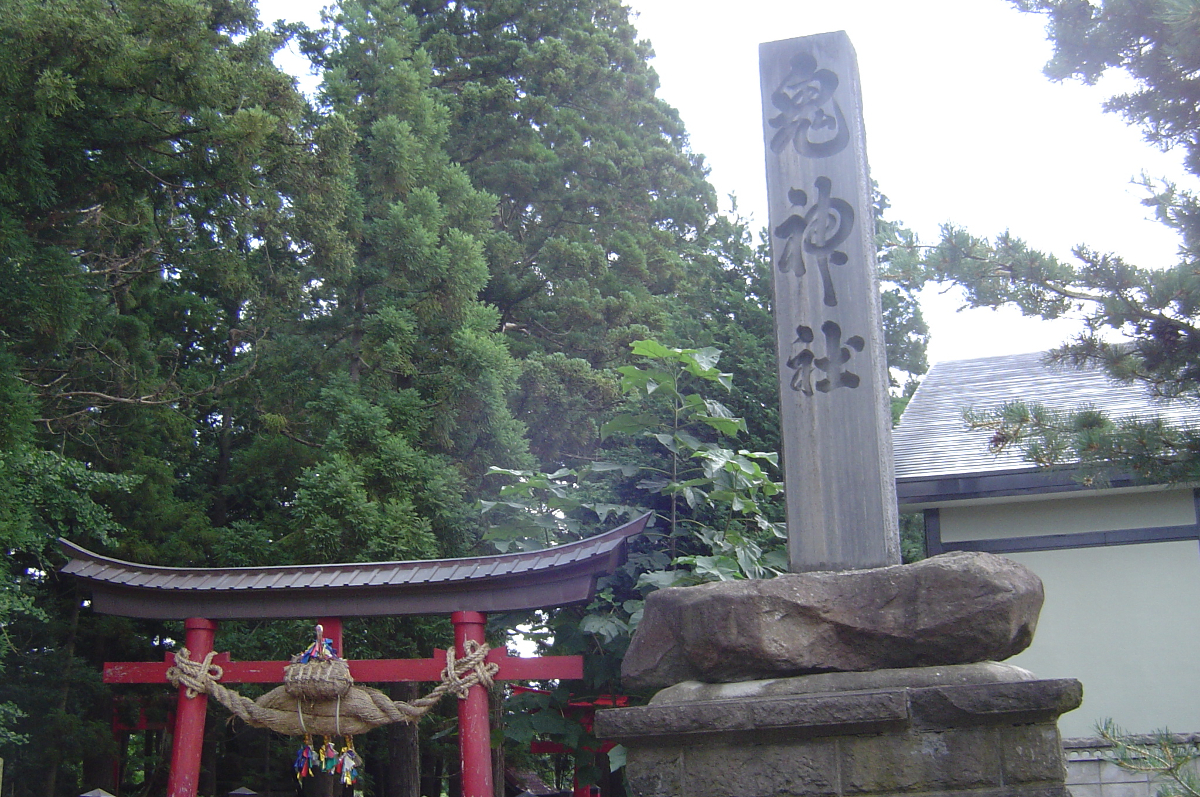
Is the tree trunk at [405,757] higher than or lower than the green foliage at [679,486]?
lower

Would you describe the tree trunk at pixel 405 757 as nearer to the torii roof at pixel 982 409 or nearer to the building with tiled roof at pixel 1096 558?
the torii roof at pixel 982 409

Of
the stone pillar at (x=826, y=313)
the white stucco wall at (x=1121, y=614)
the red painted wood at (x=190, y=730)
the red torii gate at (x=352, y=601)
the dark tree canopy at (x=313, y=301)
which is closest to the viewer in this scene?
the stone pillar at (x=826, y=313)

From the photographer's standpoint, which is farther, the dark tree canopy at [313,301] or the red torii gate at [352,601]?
the dark tree canopy at [313,301]

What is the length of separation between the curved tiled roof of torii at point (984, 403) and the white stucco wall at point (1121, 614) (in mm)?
635

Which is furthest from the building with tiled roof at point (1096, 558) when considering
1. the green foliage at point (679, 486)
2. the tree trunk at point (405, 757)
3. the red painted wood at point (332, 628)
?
the tree trunk at point (405, 757)

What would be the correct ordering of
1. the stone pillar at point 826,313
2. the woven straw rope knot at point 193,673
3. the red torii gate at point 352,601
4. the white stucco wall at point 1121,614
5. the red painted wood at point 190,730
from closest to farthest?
the stone pillar at point 826,313, the red torii gate at point 352,601, the red painted wood at point 190,730, the woven straw rope knot at point 193,673, the white stucco wall at point 1121,614

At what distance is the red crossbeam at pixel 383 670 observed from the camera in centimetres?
644

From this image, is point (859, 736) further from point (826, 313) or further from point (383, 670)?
point (383, 670)

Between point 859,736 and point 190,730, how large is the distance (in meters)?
5.55

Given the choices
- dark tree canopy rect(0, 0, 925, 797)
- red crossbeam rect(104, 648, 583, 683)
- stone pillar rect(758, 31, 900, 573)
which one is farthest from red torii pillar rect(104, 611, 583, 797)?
stone pillar rect(758, 31, 900, 573)

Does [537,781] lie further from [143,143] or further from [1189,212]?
[1189,212]

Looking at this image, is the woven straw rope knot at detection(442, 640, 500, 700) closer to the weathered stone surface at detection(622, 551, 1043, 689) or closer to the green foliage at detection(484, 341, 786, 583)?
the green foliage at detection(484, 341, 786, 583)

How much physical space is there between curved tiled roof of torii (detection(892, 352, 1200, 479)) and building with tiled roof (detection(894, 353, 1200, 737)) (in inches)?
1.4

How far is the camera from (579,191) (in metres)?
17.3
